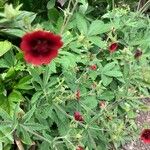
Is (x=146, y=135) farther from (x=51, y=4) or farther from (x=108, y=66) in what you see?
(x=51, y=4)

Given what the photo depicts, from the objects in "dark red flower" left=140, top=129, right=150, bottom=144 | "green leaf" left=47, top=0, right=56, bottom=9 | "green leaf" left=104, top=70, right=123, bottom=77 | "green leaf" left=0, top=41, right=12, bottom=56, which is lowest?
"green leaf" left=104, top=70, right=123, bottom=77

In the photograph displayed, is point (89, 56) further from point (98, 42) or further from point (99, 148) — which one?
point (99, 148)

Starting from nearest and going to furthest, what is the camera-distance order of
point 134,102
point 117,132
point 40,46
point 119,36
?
point 40,46 < point 117,132 < point 134,102 < point 119,36

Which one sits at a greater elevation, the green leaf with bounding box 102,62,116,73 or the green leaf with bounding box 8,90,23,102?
the green leaf with bounding box 102,62,116,73

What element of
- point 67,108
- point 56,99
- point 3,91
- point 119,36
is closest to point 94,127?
point 67,108

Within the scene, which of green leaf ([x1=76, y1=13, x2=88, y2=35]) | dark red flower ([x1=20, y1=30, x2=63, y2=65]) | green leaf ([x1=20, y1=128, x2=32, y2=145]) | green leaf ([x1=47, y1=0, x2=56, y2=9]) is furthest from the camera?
green leaf ([x1=47, y1=0, x2=56, y2=9])

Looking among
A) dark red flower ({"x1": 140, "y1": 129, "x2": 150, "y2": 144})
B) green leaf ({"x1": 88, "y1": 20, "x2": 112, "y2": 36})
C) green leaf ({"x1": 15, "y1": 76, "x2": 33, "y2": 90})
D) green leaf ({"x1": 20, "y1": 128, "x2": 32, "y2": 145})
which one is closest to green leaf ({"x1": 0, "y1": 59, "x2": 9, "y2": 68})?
green leaf ({"x1": 15, "y1": 76, "x2": 33, "y2": 90})

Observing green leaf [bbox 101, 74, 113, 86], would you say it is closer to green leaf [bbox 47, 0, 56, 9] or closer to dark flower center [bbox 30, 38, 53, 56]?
green leaf [bbox 47, 0, 56, 9]
